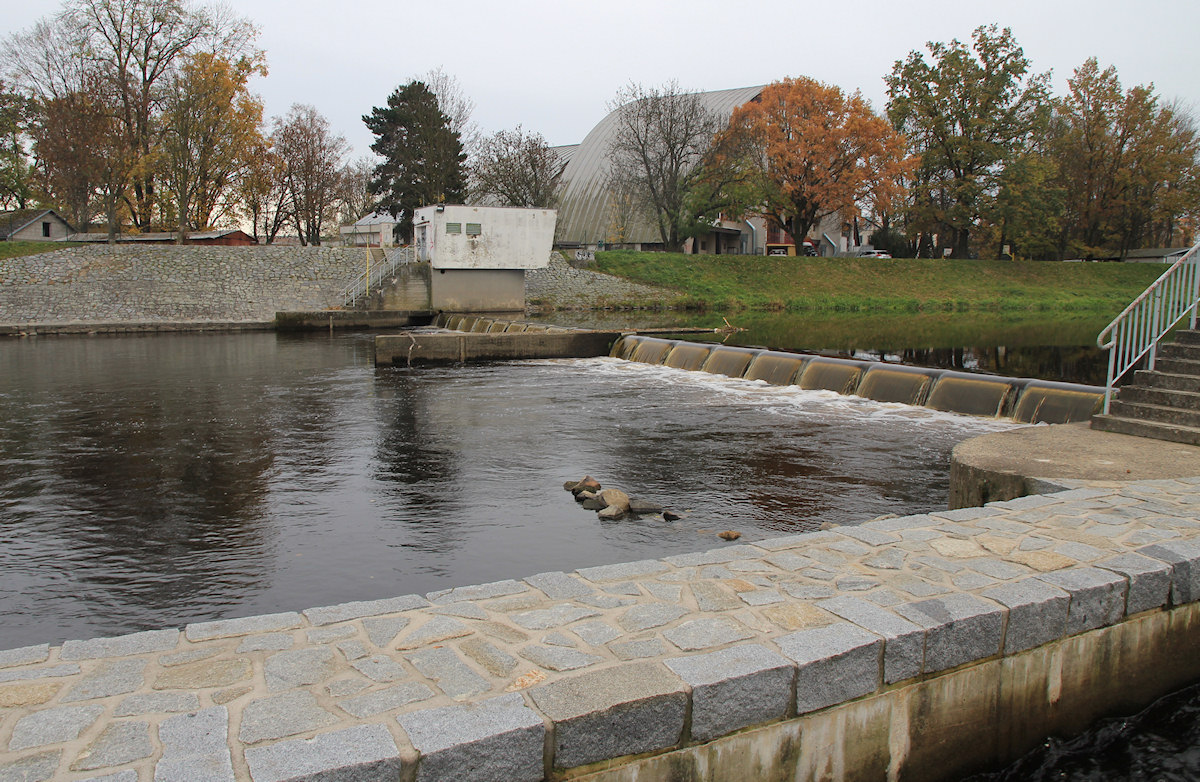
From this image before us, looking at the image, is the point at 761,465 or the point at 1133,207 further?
the point at 1133,207

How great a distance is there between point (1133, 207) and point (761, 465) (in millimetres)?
67503

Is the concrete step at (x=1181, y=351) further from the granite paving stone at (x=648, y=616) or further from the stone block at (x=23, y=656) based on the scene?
the stone block at (x=23, y=656)

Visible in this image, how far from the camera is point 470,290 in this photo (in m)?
41.2

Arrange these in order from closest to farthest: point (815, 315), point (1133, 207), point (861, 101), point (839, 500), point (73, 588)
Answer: point (73, 588)
point (839, 500)
point (815, 315)
point (861, 101)
point (1133, 207)

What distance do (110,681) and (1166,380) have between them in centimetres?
1016

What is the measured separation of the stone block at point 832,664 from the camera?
3.79m

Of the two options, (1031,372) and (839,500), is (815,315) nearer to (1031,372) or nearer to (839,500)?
(1031,372)

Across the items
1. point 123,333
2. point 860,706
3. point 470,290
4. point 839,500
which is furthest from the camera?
point 470,290

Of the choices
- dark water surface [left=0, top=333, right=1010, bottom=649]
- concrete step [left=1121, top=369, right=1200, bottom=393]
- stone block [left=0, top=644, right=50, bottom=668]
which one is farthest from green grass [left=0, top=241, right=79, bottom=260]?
concrete step [left=1121, top=369, right=1200, bottom=393]

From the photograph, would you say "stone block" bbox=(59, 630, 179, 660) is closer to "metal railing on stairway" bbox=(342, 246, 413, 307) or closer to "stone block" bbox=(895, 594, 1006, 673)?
"stone block" bbox=(895, 594, 1006, 673)

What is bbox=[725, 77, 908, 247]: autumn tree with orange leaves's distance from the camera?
178 ft

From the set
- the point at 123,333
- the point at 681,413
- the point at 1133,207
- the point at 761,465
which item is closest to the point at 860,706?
the point at 761,465

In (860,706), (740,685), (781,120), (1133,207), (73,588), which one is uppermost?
(781,120)

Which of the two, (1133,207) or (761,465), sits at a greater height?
(1133,207)
